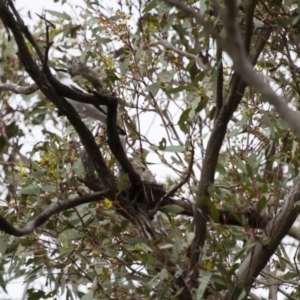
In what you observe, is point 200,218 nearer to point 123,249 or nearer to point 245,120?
point 123,249

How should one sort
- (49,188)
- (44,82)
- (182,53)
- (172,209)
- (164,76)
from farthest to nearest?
1. (182,53)
2. (164,76)
3. (49,188)
4. (172,209)
5. (44,82)

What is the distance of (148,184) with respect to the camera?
2.20m

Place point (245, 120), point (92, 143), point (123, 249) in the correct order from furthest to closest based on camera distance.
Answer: point (245, 120)
point (123, 249)
point (92, 143)

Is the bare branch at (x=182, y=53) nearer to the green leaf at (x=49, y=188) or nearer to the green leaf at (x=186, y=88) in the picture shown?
the green leaf at (x=186, y=88)

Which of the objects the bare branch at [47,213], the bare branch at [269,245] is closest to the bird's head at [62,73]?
the bare branch at [47,213]

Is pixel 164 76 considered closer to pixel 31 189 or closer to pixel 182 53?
pixel 182 53

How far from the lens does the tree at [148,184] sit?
197 centimetres

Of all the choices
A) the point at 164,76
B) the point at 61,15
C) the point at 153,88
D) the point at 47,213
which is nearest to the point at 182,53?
the point at 164,76

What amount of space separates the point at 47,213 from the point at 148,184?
387 millimetres

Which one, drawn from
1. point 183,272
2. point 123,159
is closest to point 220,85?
point 123,159

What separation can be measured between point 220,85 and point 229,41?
1.15 metres

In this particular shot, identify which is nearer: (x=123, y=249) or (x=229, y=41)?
(x=229, y=41)

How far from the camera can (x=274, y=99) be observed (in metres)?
0.96

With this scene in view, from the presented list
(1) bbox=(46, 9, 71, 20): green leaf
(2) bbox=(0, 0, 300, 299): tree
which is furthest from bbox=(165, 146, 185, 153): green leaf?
(1) bbox=(46, 9, 71, 20): green leaf
